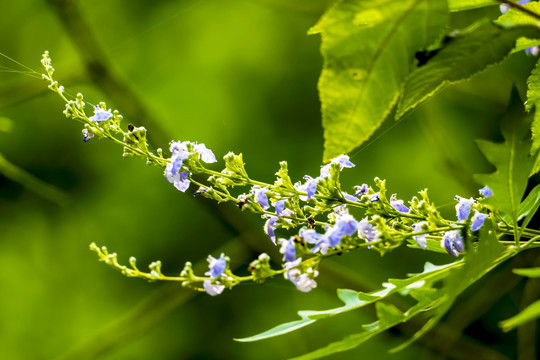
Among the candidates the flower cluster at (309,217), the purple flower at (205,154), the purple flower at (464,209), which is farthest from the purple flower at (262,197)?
the purple flower at (464,209)

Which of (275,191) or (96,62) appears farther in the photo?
(96,62)

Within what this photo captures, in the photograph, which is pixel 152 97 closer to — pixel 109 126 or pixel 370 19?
pixel 109 126

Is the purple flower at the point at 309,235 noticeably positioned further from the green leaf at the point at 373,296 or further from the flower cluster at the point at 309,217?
the green leaf at the point at 373,296

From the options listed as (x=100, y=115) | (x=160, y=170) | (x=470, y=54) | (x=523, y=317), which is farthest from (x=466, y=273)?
(x=160, y=170)

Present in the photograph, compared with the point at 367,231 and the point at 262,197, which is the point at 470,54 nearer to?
the point at 367,231

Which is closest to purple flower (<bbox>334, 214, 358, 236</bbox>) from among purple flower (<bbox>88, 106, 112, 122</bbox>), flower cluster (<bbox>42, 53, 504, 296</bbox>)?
flower cluster (<bbox>42, 53, 504, 296</bbox>)

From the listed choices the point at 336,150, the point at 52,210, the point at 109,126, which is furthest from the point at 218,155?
the point at 336,150

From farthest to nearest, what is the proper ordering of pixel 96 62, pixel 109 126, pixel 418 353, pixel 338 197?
1. pixel 418 353
2. pixel 96 62
3. pixel 109 126
4. pixel 338 197
